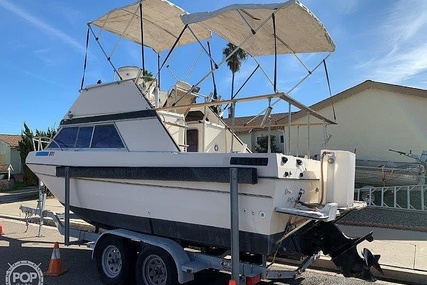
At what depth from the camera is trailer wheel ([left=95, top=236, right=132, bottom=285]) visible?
508 cm

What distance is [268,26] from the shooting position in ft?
18.6

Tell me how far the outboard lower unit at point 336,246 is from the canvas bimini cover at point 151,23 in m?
3.95

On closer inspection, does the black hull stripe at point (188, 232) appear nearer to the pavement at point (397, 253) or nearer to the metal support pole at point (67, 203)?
the metal support pole at point (67, 203)

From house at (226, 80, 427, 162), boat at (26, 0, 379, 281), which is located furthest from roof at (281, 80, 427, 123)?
boat at (26, 0, 379, 281)

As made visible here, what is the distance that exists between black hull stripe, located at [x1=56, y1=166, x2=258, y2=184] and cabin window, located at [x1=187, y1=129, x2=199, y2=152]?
1.57m

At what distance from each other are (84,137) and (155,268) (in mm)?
2605

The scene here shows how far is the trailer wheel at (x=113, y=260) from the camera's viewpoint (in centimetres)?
508

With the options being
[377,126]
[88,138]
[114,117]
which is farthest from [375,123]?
[88,138]

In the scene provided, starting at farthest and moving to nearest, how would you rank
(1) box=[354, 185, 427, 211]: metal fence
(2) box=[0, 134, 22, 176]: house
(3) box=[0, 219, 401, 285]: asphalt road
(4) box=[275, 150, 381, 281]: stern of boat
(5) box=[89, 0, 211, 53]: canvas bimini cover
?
(2) box=[0, 134, 22, 176]: house → (1) box=[354, 185, 427, 211]: metal fence → (5) box=[89, 0, 211, 53]: canvas bimini cover → (3) box=[0, 219, 401, 285]: asphalt road → (4) box=[275, 150, 381, 281]: stern of boat


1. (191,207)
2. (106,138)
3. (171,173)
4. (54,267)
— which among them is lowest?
(54,267)

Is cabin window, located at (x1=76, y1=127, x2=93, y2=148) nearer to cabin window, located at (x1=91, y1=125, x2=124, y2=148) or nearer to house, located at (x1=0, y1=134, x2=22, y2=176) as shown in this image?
cabin window, located at (x1=91, y1=125, x2=124, y2=148)

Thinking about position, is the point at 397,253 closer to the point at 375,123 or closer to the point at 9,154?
the point at 375,123

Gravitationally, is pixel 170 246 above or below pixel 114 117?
below

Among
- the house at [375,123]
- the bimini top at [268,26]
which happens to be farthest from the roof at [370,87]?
the bimini top at [268,26]
